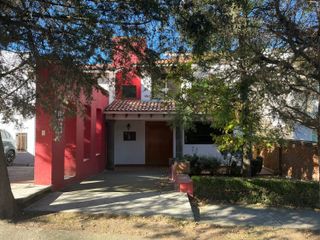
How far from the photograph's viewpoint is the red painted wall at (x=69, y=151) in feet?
38.8

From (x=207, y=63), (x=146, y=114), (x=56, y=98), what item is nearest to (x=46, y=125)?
(x=56, y=98)

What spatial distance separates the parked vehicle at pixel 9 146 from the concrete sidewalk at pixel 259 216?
1344 cm

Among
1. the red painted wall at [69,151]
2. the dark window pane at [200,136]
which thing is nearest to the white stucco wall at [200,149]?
the dark window pane at [200,136]

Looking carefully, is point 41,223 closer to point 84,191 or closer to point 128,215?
point 128,215

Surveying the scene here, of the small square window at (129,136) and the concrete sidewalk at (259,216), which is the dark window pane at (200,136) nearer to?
the small square window at (129,136)

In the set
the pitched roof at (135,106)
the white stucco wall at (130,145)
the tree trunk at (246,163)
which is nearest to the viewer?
the tree trunk at (246,163)

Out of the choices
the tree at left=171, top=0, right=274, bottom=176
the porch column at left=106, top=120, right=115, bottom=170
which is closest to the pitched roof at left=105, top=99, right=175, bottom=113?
the porch column at left=106, top=120, right=115, bottom=170

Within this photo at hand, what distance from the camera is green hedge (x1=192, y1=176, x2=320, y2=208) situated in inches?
439

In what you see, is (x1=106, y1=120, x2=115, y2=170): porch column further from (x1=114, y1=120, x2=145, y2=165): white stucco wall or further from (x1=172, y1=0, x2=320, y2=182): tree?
(x1=172, y1=0, x2=320, y2=182): tree

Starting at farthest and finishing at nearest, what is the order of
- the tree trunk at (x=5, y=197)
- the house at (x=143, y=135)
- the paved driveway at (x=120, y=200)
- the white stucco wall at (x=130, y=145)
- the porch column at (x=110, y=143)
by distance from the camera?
the white stucco wall at (x=130, y=145)
the porch column at (x=110, y=143)
the house at (x=143, y=135)
the paved driveway at (x=120, y=200)
the tree trunk at (x=5, y=197)

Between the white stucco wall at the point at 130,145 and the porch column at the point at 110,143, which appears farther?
the white stucco wall at the point at 130,145

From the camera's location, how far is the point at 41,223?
8.49 metres

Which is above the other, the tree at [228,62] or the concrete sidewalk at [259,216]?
the tree at [228,62]

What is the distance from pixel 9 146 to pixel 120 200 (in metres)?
12.4
